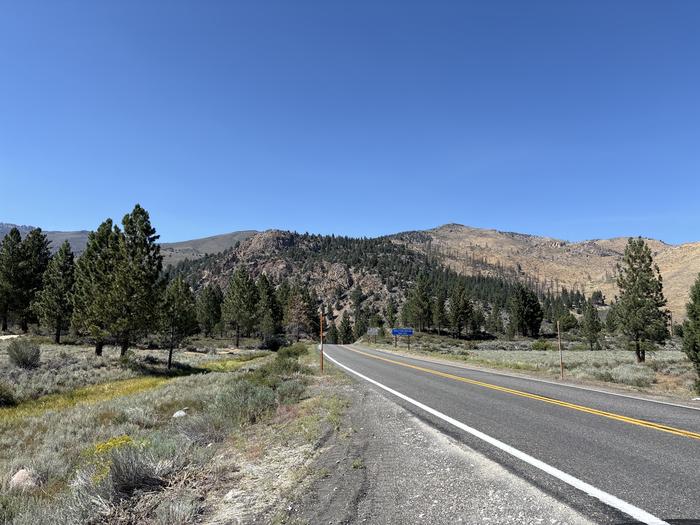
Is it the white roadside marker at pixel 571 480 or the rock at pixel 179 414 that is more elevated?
the white roadside marker at pixel 571 480

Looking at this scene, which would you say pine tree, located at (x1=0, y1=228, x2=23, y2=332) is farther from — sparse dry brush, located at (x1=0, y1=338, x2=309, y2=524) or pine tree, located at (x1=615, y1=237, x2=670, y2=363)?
pine tree, located at (x1=615, y1=237, x2=670, y2=363)

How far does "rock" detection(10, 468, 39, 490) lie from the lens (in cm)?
819

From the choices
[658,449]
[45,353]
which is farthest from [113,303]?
[658,449]

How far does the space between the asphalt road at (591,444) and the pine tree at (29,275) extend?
61965 mm

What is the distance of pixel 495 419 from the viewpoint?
9312 millimetres

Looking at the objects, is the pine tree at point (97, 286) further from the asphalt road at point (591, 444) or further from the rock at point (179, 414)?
the asphalt road at point (591, 444)

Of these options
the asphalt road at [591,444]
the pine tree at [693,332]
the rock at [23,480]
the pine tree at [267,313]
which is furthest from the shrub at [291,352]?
the pine tree at [267,313]

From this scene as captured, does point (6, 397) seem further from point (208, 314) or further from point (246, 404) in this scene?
point (208, 314)

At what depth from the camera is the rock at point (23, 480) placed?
8188 millimetres

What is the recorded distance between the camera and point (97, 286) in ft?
121

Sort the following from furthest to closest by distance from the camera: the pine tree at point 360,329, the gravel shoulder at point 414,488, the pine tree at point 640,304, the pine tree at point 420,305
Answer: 1. the pine tree at point 360,329
2. the pine tree at point 420,305
3. the pine tree at point 640,304
4. the gravel shoulder at point 414,488

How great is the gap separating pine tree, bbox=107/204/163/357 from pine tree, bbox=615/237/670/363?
41679mm

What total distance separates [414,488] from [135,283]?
3591 cm

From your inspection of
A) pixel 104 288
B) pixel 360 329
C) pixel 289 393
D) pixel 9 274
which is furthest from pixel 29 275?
pixel 360 329
